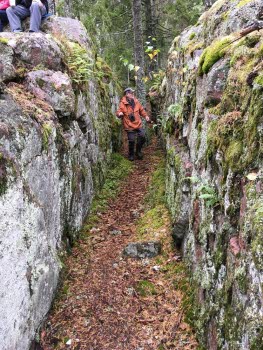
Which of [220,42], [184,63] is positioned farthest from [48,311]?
[184,63]

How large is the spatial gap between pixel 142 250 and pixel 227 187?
3.08m

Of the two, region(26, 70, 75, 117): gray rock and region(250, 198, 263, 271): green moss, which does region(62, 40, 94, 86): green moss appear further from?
region(250, 198, 263, 271): green moss

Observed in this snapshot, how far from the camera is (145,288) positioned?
564cm

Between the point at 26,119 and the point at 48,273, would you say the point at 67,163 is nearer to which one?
the point at 26,119

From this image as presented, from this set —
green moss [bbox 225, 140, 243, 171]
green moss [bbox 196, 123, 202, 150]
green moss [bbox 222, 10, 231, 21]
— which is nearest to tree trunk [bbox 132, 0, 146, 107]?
green moss [bbox 222, 10, 231, 21]

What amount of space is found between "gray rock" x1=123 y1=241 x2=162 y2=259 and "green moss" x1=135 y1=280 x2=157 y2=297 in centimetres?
74

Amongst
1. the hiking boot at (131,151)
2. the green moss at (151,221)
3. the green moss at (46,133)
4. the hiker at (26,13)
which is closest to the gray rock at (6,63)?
the green moss at (46,133)

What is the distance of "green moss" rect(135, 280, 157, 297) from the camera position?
5.54m

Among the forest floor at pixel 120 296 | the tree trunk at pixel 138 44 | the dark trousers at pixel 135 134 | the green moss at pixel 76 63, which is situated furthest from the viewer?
the tree trunk at pixel 138 44

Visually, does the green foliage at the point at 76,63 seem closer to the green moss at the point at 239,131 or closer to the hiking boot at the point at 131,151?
the hiking boot at the point at 131,151

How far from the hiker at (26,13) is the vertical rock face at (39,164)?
64 centimetres

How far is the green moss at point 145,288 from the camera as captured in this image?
5.54 metres

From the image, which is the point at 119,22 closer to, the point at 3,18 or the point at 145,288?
the point at 3,18

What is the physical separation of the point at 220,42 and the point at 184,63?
3.37 metres
